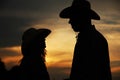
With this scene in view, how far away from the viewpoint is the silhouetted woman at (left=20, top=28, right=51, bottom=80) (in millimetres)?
8289

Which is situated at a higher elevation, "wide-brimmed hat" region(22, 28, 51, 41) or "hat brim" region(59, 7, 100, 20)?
"hat brim" region(59, 7, 100, 20)

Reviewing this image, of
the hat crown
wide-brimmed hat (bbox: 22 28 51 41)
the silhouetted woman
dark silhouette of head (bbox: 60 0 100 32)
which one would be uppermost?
the hat crown

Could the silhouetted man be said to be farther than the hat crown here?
No

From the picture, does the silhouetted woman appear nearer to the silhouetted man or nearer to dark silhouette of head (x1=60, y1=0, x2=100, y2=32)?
dark silhouette of head (x1=60, y1=0, x2=100, y2=32)

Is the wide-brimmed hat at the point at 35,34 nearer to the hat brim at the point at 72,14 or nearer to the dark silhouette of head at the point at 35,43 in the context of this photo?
the dark silhouette of head at the point at 35,43

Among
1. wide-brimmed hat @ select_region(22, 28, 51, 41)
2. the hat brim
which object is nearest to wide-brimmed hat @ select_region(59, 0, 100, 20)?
the hat brim

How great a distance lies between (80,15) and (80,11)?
0.12 m

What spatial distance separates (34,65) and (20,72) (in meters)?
0.56

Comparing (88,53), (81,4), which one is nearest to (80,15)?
(81,4)

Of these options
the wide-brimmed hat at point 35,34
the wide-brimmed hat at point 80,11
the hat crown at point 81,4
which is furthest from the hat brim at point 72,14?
the wide-brimmed hat at point 35,34

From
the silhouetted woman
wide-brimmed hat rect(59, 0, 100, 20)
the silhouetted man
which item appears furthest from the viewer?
the silhouetted woman

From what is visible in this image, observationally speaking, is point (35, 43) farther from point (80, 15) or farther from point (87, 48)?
point (87, 48)

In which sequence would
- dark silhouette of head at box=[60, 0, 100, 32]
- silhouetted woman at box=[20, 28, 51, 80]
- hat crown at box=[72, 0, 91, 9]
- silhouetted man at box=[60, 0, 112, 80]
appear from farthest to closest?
silhouetted woman at box=[20, 28, 51, 80] → hat crown at box=[72, 0, 91, 9] → dark silhouette of head at box=[60, 0, 100, 32] → silhouetted man at box=[60, 0, 112, 80]

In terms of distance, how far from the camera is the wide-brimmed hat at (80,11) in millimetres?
6555
